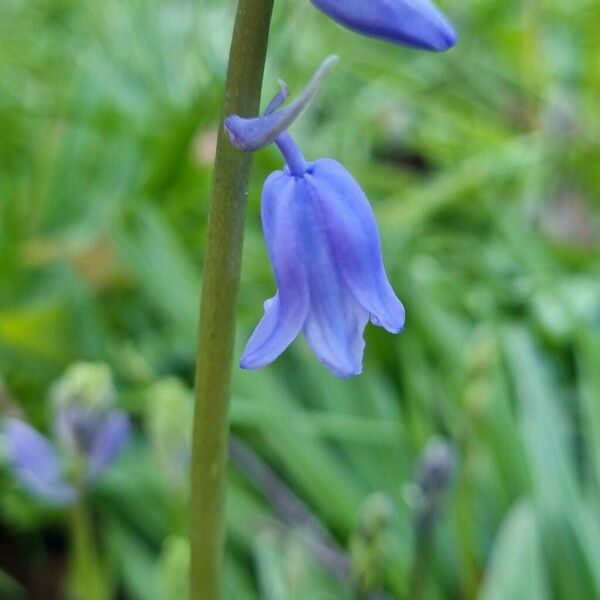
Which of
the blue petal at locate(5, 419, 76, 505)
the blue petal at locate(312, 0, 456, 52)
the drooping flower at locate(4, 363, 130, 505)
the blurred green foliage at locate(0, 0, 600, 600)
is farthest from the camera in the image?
the blurred green foliage at locate(0, 0, 600, 600)

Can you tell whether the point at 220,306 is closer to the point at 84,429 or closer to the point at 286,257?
the point at 286,257

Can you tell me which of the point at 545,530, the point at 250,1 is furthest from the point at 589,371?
the point at 250,1

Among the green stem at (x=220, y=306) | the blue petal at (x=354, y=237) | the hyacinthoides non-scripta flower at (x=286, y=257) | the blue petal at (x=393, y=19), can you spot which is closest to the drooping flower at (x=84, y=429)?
the green stem at (x=220, y=306)

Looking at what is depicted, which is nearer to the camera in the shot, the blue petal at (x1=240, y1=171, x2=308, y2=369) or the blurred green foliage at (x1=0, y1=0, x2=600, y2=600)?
the blue petal at (x1=240, y1=171, x2=308, y2=369)

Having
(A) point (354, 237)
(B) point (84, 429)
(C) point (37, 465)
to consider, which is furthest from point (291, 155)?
(C) point (37, 465)

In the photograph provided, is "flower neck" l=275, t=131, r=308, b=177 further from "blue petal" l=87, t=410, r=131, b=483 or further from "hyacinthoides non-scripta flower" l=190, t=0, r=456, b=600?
"blue petal" l=87, t=410, r=131, b=483

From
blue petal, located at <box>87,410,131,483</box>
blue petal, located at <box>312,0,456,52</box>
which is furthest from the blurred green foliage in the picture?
blue petal, located at <box>312,0,456,52</box>

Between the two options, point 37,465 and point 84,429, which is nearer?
point 84,429
